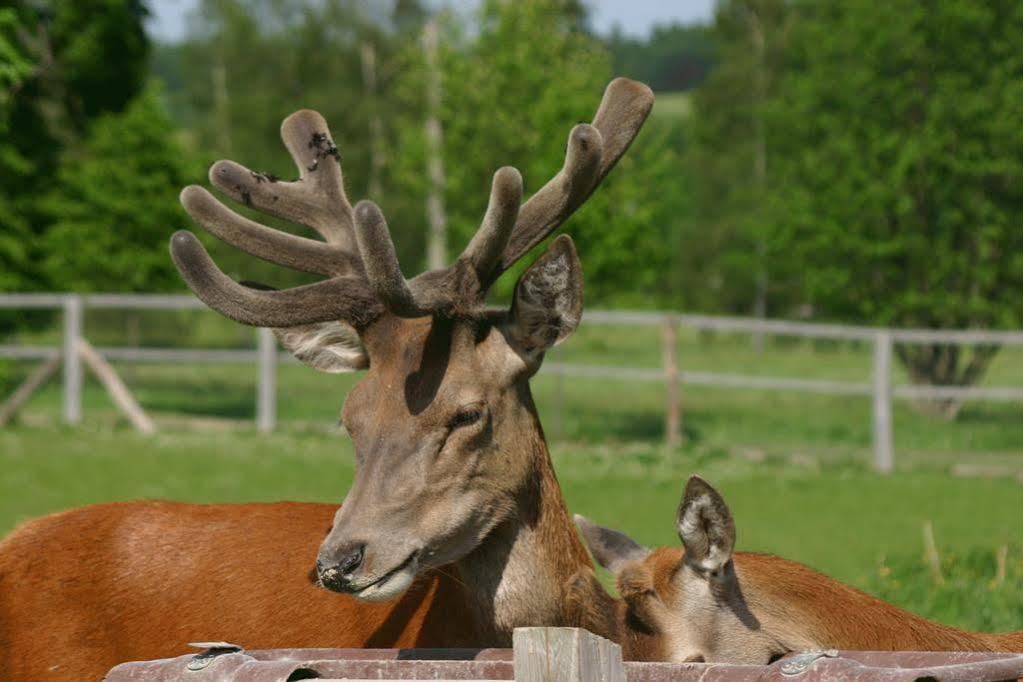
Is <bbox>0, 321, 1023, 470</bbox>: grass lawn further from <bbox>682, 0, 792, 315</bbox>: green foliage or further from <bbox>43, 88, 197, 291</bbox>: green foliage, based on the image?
<bbox>682, 0, 792, 315</bbox>: green foliage

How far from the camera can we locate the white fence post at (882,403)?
56.5 ft

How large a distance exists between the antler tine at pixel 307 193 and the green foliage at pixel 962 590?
3608 mm

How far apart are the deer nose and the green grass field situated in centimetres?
409

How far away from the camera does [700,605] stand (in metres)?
4.01

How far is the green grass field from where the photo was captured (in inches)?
421

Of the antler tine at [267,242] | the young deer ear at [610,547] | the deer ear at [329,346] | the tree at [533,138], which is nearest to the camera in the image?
the young deer ear at [610,547]

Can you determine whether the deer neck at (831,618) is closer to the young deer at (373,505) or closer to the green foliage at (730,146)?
the young deer at (373,505)

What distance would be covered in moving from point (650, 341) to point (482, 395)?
179ft

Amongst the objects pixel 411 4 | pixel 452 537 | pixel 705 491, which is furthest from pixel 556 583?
pixel 411 4

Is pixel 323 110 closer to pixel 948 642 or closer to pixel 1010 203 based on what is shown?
pixel 1010 203

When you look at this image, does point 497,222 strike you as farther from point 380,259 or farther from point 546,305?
point 380,259

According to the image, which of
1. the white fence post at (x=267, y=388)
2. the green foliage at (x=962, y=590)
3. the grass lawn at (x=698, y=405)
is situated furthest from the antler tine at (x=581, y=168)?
the white fence post at (x=267, y=388)

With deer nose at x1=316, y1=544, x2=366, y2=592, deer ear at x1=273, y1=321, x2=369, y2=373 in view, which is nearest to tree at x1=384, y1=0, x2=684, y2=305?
deer ear at x1=273, y1=321, x2=369, y2=373

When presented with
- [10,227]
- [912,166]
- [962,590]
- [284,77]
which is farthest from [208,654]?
[284,77]
